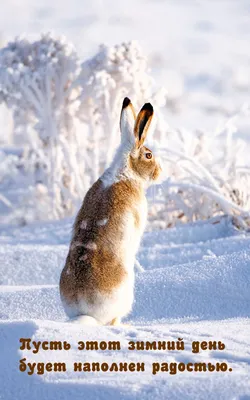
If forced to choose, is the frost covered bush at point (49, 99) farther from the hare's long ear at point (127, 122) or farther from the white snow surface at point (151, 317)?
the hare's long ear at point (127, 122)

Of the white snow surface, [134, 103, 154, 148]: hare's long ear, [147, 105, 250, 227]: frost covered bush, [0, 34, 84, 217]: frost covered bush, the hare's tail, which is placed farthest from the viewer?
[0, 34, 84, 217]: frost covered bush

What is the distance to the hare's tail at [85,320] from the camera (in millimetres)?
2596

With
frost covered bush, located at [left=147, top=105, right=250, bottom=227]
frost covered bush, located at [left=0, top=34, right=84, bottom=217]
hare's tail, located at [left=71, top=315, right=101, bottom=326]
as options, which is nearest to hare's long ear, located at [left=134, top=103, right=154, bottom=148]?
hare's tail, located at [left=71, top=315, right=101, bottom=326]

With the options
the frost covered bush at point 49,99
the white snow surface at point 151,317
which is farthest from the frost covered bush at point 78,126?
the white snow surface at point 151,317

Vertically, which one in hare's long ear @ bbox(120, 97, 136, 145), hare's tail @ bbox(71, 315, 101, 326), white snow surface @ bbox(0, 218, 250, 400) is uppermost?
hare's long ear @ bbox(120, 97, 136, 145)

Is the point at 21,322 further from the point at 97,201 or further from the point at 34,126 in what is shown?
the point at 34,126

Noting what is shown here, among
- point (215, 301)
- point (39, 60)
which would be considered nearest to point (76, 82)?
point (39, 60)

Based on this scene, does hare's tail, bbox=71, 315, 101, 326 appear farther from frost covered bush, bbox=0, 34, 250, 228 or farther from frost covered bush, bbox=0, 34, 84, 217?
frost covered bush, bbox=0, 34, 84, 217

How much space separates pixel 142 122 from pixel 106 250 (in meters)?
0.48

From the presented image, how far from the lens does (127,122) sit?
110 inches

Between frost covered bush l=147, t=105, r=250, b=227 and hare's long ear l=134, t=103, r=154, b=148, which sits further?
frost covered bush l=147, t=105, r=250, b=227

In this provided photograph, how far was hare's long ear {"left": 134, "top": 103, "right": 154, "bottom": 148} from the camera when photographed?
2.75m

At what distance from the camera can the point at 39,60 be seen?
6.98 meters

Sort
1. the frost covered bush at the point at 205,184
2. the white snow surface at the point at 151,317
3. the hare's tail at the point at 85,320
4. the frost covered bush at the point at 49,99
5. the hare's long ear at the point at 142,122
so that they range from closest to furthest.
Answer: the white snow surface at the point at 151,317 < the hare's tail at the point at 85,320 < the hare's long ear at the point at 142,122 < the frost covered bush at the point at 205,184 < the frost covered bush at the point at 49,99
